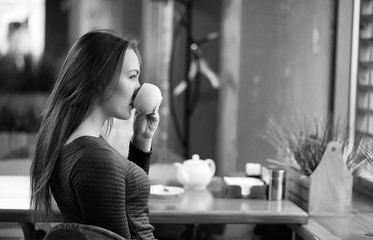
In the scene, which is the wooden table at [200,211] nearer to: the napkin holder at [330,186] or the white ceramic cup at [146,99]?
the napkin holder at [330,186]

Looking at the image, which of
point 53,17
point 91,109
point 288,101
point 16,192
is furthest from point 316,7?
point 91,109

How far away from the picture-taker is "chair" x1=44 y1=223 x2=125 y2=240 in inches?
65.5

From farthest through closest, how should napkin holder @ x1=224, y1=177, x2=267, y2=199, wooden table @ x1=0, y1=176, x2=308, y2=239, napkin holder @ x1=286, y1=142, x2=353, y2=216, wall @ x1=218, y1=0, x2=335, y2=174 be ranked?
wall @ x1=218, y1=0, x2=335, y2=174 → napkin holder @ x1=224, y1=177, x2=267, y2=199 → napkin holder @ x1=286, y1=142, x2=353, y2=216 → wooden table @ x1=0, y1=176, x2=308, y2=239

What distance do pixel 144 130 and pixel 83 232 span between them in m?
0.54

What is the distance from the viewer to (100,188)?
1663 millimetres

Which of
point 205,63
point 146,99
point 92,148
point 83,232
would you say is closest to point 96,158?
point 92,148

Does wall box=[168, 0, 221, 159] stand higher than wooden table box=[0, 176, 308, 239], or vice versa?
wall box=[168, 0, 221, 159]

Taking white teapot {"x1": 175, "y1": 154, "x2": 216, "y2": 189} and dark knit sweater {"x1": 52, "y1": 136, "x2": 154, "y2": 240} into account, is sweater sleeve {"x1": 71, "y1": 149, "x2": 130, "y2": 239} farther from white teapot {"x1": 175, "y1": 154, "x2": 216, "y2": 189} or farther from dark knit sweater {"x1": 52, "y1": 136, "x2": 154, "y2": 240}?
white teapot {"x1": 175, "y1": 154, "x2": 216, "y2": 189}

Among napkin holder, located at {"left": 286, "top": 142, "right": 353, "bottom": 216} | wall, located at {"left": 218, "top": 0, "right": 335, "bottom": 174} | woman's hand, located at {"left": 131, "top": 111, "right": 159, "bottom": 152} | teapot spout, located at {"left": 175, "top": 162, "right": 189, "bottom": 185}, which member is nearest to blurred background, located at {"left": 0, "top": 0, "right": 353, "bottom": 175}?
wall, located at {"left": 218, "top": 0, "right": 335, "bottom": 174}

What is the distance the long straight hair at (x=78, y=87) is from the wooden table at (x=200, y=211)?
26.9 inches

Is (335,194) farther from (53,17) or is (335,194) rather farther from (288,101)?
(53,17)

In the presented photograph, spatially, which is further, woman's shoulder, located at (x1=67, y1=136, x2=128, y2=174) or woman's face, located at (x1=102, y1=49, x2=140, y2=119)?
woman's face, located at (x1=102, y1=49, x2=140, y2=119)

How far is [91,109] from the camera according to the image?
1.80 meters

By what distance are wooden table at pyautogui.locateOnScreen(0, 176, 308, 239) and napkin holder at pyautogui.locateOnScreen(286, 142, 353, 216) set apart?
0.09m
